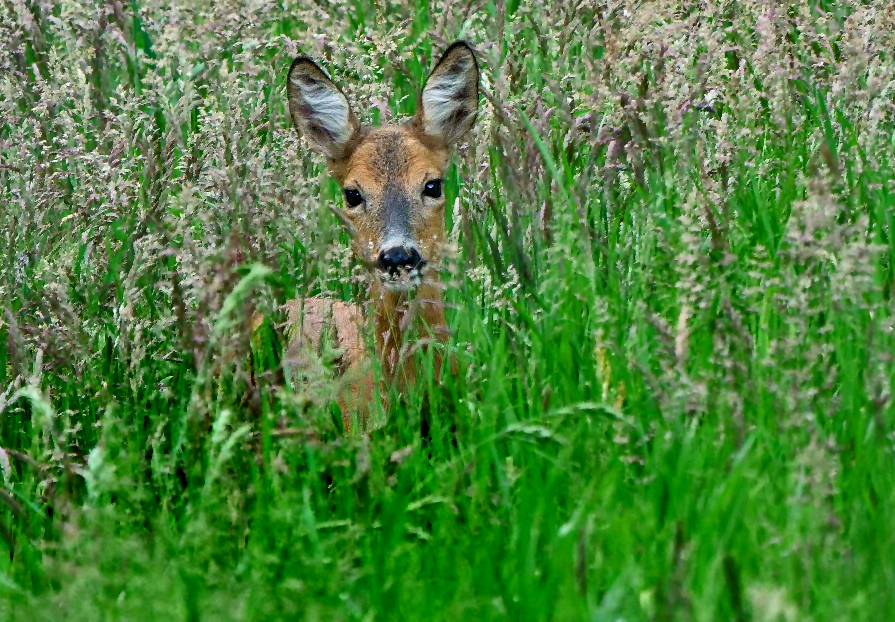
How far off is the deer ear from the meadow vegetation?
0.15 meters

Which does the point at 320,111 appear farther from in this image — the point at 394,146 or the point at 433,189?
the point at 433,189

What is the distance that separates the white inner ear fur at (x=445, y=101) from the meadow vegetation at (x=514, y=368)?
0.73ft

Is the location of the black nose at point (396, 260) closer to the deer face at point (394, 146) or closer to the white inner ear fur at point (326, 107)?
the deer face at point (394, 146)

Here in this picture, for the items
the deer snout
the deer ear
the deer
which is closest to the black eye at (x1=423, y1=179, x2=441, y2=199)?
the deer

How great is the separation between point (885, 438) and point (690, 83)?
5.85 feet

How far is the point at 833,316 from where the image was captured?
3.17 m

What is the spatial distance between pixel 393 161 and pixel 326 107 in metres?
0.38

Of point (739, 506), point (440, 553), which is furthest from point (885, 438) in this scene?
point (440, 553)

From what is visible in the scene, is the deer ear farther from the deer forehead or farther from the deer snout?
the deer snout

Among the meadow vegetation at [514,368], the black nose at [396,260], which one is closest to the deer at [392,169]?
the black nose at [396,260]

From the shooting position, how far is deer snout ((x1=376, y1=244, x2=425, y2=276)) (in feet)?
15.1

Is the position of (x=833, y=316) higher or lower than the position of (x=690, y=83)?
lower

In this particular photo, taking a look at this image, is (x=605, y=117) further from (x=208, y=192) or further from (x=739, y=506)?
(x=739, y=506)

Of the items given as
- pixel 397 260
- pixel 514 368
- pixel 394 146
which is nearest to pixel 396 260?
pixel 397 260
